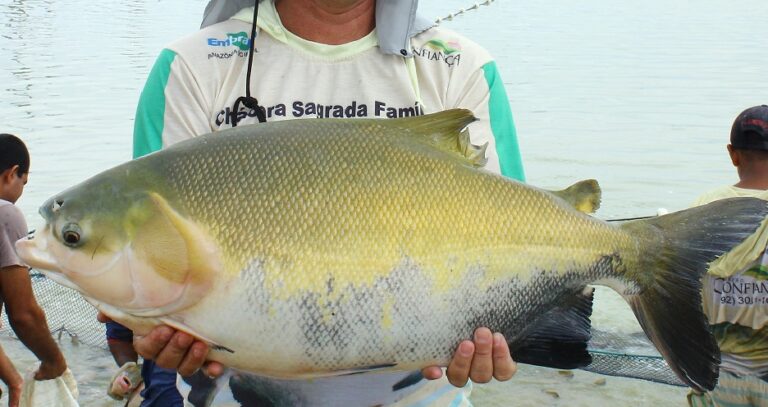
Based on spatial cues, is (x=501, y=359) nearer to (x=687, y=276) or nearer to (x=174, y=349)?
(x=687, y=276)

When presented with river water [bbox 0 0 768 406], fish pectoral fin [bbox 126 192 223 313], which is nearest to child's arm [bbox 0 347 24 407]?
river water [bbox 0 0 768 406]

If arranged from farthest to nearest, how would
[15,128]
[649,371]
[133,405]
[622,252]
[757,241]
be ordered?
[15,128], [649,371], [133,405], [757,241], [622,252]

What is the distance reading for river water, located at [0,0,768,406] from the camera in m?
6.57

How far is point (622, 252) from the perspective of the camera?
206 centimetres

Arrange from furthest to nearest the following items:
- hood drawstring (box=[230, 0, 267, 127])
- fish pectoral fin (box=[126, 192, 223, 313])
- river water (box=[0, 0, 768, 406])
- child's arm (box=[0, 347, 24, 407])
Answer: river water (box=[0, 0, 768, 406])
child's arm (box=[0, 347, 24, 407])
hood drawstring (box=[230, 0, 267, 127])
fish pectoral fin (box=[126, 192, 223, 313])

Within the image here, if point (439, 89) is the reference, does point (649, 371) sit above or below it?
below

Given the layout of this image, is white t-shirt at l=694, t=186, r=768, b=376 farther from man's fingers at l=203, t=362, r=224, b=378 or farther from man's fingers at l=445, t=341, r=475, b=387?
man's fingers at l=203, t=362, r=224, b=378

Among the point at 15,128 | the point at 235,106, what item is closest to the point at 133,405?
the point at 235,106

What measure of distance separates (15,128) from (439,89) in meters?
13.0

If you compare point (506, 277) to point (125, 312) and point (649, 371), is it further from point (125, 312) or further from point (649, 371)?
point (649, 371)

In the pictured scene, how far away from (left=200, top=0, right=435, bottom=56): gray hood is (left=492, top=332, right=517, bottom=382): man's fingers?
→ 90 cm

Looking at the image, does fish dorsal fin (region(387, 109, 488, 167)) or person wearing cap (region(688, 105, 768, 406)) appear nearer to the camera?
fish dorsal fin (region(387, 109, 488, 167))

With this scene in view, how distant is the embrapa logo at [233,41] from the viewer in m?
2.44

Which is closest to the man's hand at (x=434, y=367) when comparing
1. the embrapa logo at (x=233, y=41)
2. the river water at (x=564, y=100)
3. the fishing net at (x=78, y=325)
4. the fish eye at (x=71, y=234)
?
the fish eye at (x=71, y=234)
